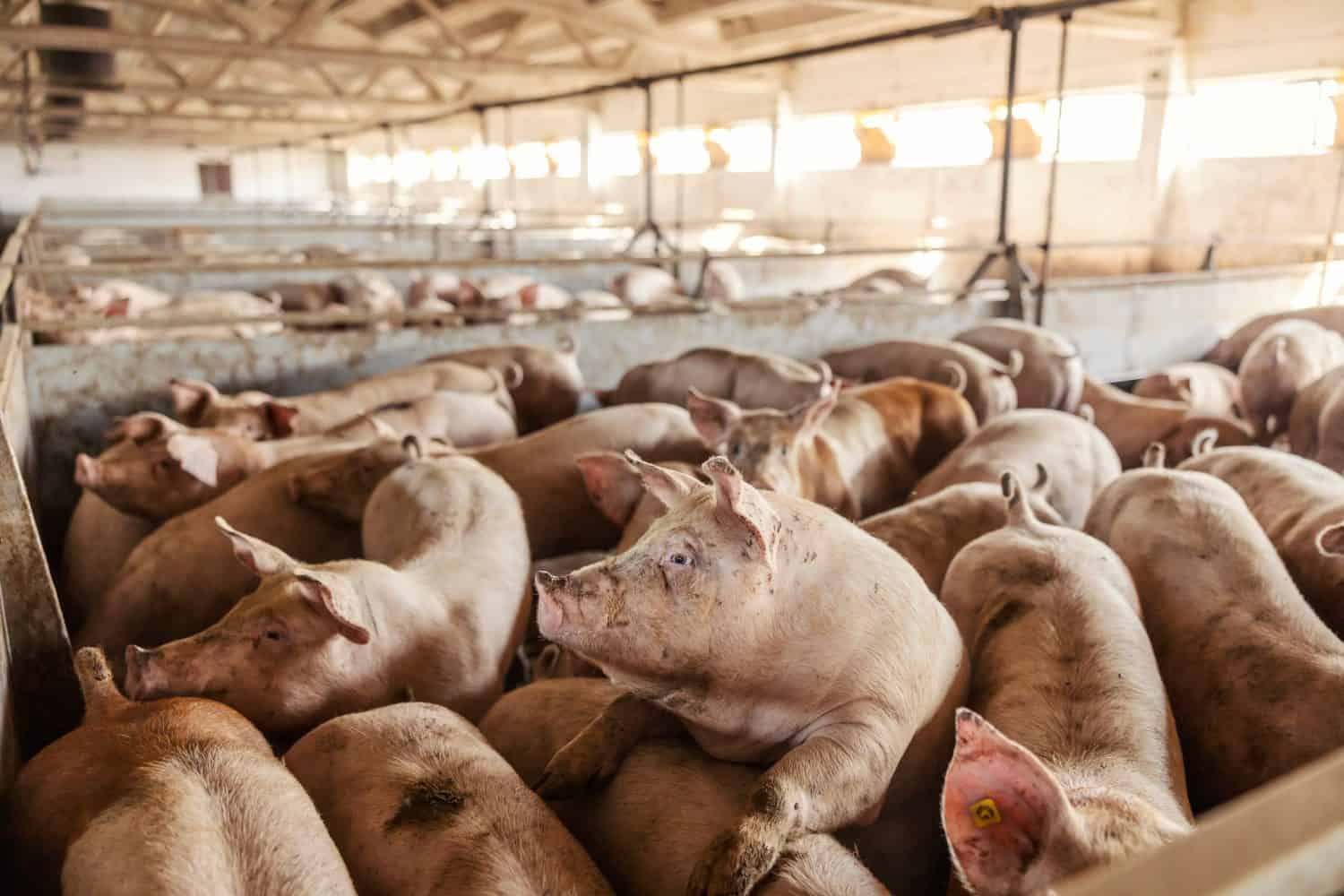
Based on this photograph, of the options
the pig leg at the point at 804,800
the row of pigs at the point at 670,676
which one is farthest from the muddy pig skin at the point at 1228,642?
the pig leg at the point at 804,800

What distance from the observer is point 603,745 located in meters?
2.19

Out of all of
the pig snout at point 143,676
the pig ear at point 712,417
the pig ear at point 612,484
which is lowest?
the pig snout at point 143,676

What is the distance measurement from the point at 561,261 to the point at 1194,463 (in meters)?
3.41

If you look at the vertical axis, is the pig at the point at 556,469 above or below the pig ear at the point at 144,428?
below

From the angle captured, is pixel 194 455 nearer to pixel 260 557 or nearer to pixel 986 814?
pixel 260 557

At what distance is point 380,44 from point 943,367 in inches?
572

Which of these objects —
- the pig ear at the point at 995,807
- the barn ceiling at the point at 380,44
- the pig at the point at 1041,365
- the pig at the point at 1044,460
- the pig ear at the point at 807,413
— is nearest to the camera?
the pig ear at the point at 995,807

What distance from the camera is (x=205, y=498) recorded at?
3.85 m

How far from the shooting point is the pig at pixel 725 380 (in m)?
5.14

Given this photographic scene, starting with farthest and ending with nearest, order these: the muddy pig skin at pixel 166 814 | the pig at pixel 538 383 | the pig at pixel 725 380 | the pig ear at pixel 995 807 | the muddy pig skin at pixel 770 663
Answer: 1. the pig at pixel 538 383
2. the pig at pixel 725 380
3. the muddy pig skin at pixel 770 663
4. the muddy pig skin at pixel 166 814
5. the pig ear at pixel 995 807

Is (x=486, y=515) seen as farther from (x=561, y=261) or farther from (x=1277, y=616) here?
(x=561, y=261)

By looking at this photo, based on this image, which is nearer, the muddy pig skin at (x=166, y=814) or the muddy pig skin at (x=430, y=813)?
the muddy pig skin at (x=166, y=814)

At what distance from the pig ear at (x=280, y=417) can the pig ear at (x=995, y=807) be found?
11.6 ft

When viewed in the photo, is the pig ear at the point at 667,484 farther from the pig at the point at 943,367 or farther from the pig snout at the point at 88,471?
the pig at the point at 943,367
